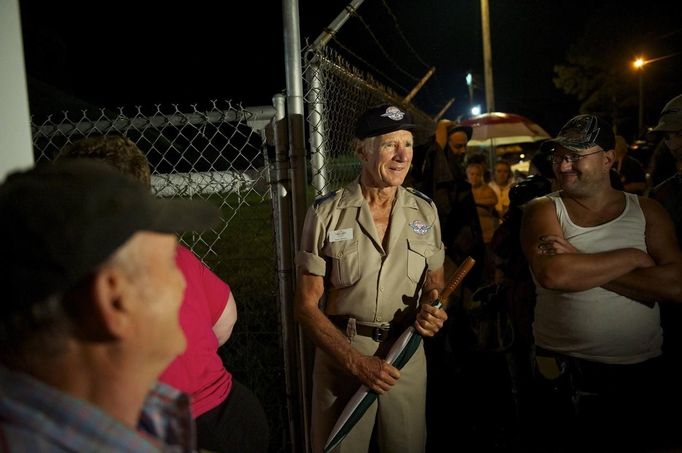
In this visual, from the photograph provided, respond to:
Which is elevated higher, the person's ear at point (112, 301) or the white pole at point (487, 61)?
the white pole at point (487, 61)

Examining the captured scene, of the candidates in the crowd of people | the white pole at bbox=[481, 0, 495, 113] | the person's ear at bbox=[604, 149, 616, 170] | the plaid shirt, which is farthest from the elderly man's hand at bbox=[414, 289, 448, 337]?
the white pole at bbox=[481, 0, 495, 113]

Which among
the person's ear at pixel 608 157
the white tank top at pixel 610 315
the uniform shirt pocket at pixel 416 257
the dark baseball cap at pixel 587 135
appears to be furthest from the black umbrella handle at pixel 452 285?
the person's ear at pixel 608 157

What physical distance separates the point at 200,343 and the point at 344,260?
2.84 feet

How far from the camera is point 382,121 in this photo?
2650 mm

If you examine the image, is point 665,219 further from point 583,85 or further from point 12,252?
point 583,85

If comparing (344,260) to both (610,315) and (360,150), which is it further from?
(610,315)

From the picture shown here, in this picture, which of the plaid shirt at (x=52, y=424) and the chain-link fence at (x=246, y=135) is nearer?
the plaid shirt at (x=52, y=424)

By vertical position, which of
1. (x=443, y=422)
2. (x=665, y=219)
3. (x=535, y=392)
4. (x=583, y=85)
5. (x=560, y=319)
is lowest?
(x=443, y=422)

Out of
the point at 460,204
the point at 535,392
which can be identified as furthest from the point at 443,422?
the point at 460,204

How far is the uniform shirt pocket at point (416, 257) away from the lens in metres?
2.66

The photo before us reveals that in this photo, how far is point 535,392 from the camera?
10.1 ft

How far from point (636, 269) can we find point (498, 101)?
189ft

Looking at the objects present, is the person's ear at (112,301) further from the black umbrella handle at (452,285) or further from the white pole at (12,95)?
the black umbrella handle at (452,285)

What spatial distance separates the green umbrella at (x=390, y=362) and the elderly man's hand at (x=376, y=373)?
4 cm
